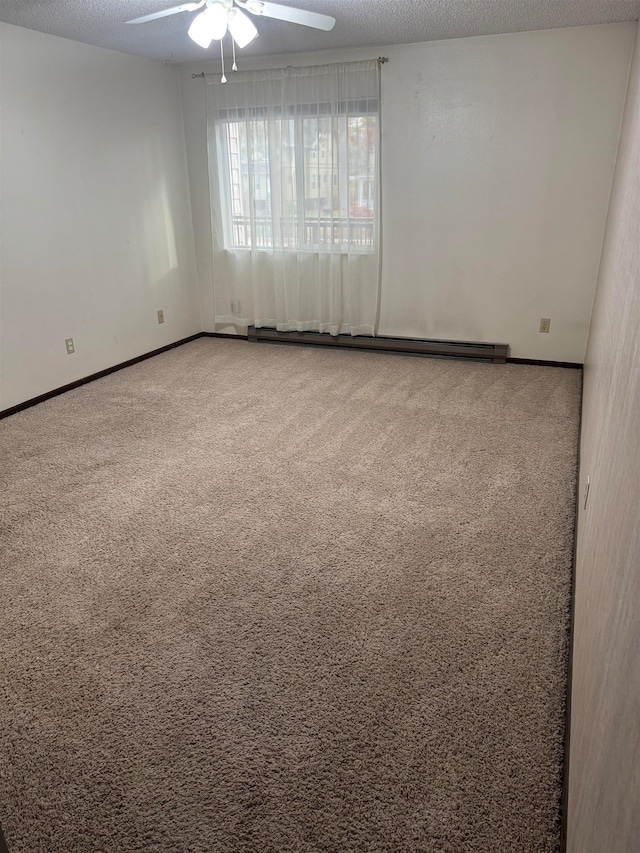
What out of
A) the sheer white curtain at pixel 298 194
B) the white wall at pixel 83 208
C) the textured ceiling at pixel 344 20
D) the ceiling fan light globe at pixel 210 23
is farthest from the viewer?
the sheer white curtain at pixel 298 194

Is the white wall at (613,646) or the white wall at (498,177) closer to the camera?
the white wall at (613,646)

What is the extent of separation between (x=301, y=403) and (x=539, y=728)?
8.82ft

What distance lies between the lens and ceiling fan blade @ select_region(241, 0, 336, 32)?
2.83 meters

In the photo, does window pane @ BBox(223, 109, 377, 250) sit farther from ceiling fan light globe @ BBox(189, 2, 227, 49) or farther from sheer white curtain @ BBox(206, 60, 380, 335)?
ceiling fan light globe @ BBox(189, 2, 227, 49)

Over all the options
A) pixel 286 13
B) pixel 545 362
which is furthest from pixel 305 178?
pixel 545 362

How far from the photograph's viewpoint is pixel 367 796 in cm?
144

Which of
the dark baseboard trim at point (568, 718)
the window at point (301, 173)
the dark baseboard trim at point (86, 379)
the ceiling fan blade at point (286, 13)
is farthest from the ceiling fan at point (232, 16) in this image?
the dark baseboard trim at point (568, 718)

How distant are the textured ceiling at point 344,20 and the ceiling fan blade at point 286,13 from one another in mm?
329

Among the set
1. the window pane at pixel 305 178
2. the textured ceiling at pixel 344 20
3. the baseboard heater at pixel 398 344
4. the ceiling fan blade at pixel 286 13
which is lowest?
the baseboard heater at pixel 398 344

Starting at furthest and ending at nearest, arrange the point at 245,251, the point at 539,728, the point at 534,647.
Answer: the point at 245,251
the point at 534,647
the point at 539,728

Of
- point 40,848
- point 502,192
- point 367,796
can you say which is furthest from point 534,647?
point 502,192

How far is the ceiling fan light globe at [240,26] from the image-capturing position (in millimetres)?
2887

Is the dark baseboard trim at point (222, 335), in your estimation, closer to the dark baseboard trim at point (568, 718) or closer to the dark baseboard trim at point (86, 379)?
the dark baseboard trim at point (86, 379)

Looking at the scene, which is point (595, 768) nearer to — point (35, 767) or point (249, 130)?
point (35, 767)
